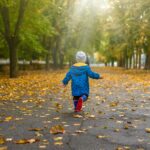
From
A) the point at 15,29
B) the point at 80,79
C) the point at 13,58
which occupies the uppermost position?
the point at 15,29

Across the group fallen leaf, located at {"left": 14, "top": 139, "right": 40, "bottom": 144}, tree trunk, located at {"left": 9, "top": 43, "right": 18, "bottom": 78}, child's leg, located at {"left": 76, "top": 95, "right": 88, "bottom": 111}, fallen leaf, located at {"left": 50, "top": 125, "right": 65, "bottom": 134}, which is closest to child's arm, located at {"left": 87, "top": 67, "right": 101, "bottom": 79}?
child's leg, located at {"left": 76, "top": 95, "right": 88, "bottom": 111}

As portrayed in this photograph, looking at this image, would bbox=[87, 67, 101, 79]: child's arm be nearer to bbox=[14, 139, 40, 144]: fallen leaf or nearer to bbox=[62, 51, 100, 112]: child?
bbox=[62, 51, 100, 112]: child

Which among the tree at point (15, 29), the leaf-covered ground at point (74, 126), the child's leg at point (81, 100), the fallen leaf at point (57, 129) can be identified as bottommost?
the leaf-covered ground at point (74, 126)

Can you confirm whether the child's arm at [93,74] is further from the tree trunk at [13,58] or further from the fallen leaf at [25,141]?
the tree trunk at [13,58]

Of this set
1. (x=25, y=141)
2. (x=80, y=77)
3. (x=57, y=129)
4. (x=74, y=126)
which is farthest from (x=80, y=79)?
(x=25, y=141)

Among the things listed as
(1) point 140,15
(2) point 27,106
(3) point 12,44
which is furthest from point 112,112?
(1) point 140,15

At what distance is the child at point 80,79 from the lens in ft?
34.8

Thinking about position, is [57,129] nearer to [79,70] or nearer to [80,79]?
[80,79]

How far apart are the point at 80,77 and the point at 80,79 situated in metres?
0.06

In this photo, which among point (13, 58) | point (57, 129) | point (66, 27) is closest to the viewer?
point (57, 129)

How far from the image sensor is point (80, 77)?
10.7 meters

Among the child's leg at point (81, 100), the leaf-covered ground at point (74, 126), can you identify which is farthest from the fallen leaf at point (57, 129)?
the child's leg at point (81, 100)

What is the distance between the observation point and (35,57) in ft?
187

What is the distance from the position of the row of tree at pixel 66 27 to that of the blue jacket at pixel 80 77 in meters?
16.2
